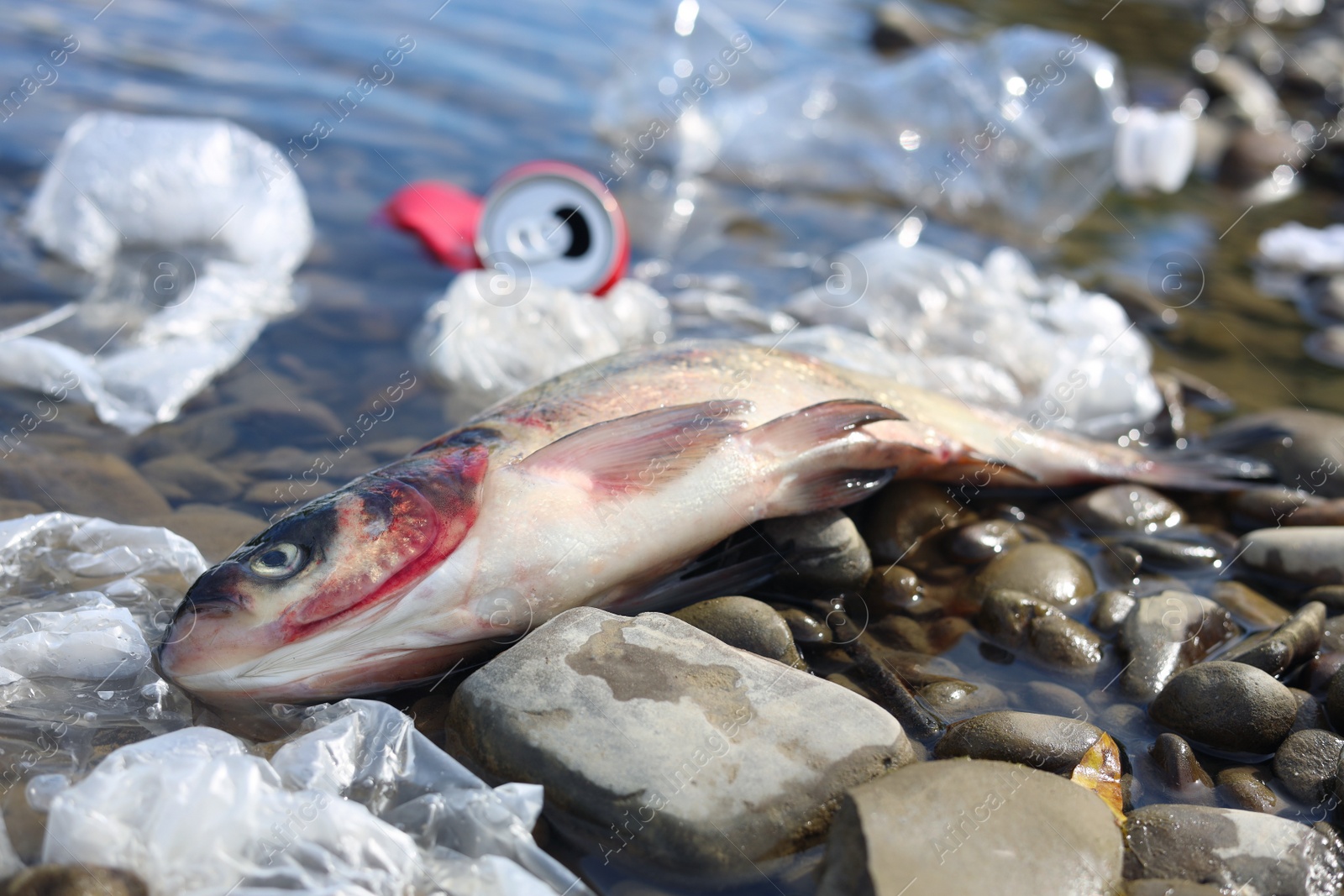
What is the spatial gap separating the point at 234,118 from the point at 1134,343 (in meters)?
6.25

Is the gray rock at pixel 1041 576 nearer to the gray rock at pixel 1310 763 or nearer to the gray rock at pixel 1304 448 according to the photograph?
the gray rock at pixel 1310 763

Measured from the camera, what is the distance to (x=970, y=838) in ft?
7.34

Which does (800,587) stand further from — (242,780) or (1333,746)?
(242,780)

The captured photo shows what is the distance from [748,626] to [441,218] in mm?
3910

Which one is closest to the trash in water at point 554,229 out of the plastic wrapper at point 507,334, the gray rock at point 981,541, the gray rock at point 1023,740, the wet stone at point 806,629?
the plastic wrapper at point 507,334

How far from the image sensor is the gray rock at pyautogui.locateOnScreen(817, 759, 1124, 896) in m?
2.15

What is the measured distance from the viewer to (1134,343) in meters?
5.17

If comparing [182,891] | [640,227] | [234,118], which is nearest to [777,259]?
[640,227]

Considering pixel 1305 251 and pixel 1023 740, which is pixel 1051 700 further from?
pixel 1305 251

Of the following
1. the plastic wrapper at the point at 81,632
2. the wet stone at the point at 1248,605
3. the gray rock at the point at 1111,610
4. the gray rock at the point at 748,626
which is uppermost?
the plastic wrapper at the point at 81,632

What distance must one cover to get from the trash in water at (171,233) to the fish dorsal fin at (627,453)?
2.46 meters

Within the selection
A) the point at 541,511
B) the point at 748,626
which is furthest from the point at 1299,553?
the point at 541,511

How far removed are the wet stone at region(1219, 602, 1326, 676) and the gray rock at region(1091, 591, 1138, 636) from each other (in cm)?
32

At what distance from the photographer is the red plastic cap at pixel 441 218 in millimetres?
5812
